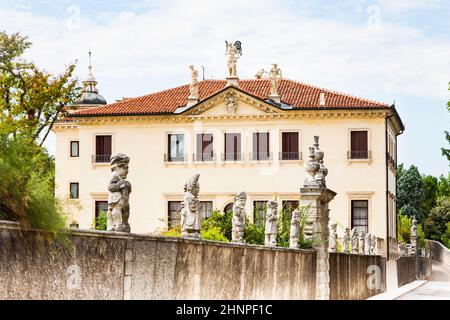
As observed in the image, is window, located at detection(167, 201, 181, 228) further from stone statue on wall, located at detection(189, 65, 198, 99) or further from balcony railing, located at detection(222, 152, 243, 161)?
stone statue on wall, located at detection(189, 65, 198, 99)

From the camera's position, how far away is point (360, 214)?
5231 cm

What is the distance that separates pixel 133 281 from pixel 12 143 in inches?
135

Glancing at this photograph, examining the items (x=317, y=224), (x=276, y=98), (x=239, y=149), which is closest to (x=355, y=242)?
(x=317, y=224)

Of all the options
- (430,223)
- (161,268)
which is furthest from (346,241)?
(430,223)

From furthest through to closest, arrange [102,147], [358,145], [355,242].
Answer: [102,147], [358,145], [355,242]

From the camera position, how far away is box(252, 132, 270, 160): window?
53.0 meters

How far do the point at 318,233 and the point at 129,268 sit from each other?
1195 cm

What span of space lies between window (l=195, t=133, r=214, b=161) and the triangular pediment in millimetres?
1098

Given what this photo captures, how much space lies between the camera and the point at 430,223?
9369 centimetres

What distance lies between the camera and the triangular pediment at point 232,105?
52.7 m

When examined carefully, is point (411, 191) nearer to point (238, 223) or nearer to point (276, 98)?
point (276, 98)

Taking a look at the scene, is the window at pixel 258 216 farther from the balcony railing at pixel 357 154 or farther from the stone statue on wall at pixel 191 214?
the balcony railing at pixel 357 154

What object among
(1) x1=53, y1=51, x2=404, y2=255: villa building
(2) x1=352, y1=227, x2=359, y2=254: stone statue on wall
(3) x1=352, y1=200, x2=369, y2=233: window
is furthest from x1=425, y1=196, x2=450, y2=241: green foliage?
(2) x1=352, y1=227, x2=359, y2=254: stone statue on wall

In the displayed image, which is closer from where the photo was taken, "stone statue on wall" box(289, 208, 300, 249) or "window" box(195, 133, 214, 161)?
"stone statue on wall" box(289, 208, 300, 249)
